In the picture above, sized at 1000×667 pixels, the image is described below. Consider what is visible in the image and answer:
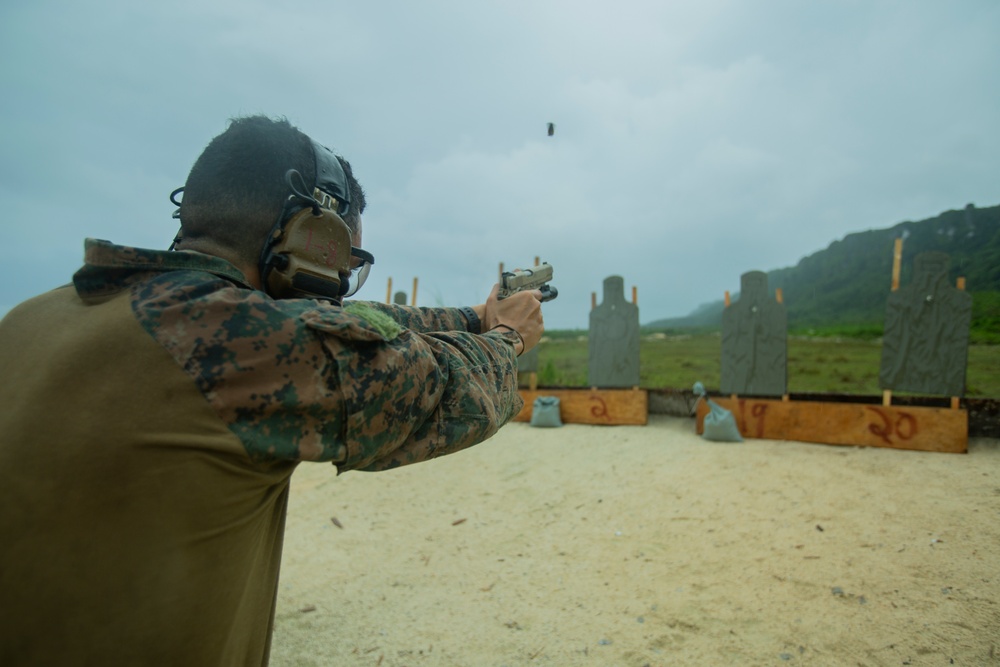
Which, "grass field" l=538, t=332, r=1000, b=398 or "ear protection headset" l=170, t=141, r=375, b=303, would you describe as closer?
"ear protection headset" l=170, t=141, r=375, b=303

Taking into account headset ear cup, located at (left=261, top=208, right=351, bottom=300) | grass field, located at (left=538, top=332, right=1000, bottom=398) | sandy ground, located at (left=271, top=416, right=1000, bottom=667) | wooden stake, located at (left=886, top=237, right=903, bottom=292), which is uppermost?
wooden stake, located at (left=886, top=237, right=903, bottom=292)

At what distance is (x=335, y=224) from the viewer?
103 centimetres

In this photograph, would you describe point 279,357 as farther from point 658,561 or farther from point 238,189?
point 658,561

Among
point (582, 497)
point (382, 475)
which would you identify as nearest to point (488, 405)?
point (582, 497)

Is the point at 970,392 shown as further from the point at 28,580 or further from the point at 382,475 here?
the point at 28,580

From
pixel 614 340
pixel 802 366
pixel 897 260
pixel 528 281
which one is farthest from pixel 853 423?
pixel 802 366

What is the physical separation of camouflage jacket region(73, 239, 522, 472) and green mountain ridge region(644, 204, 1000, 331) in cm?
482

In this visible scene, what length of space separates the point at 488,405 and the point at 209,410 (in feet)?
1.49

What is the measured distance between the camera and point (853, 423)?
4.09 meters

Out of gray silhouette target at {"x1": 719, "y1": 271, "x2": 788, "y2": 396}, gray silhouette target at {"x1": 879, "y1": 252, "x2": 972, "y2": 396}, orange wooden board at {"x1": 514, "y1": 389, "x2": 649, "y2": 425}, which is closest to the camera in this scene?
gray silhouette target at {"x1": 879, "y1": 252, "x2": 972, "y2": 396}

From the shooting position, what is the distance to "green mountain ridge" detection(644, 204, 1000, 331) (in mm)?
4047

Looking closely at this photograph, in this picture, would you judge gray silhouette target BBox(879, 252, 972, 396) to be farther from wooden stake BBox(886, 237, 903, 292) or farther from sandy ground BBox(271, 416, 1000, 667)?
sandy ground BBox(271, 416, 1000, 667)

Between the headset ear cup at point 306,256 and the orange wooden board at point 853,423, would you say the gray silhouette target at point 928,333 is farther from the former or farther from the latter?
the headset ear cup at point 306,256

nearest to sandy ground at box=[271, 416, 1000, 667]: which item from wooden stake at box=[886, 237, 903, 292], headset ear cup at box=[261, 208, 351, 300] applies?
wooden stake at box=[886, 237, 903, 292]
